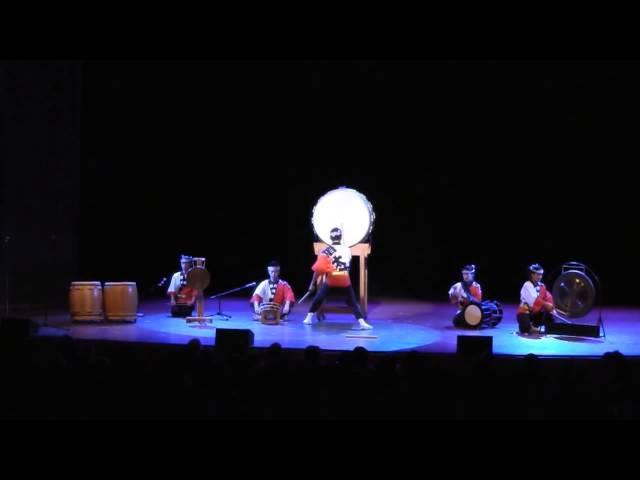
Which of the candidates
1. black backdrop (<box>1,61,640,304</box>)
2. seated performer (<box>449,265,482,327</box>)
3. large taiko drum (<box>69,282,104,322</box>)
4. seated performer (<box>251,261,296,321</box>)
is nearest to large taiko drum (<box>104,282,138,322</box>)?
large taiko drum (<box>69,282,104,322</box>)

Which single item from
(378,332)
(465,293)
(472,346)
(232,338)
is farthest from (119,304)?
(472,346)

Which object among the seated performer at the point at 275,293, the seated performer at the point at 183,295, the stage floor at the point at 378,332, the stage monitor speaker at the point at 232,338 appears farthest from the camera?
the seated performer at the point at 183,295

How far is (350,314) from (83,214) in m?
4.02

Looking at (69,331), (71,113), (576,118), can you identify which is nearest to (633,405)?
(69,331)

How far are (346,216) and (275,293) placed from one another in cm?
111

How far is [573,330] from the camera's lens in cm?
673

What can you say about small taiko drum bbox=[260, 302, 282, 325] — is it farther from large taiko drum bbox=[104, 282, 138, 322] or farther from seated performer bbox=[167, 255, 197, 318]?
large taiko drum bbox=[104, 282, 138, 322]

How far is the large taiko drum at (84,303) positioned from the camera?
7527mm

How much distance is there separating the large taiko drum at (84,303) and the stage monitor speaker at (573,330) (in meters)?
4.32

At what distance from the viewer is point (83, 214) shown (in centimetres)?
1021

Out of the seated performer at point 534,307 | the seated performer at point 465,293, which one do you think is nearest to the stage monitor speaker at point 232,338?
the seated performer at point 534,307

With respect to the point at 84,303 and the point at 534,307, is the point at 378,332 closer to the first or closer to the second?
the point at 534,307

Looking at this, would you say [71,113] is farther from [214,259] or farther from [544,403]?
[544,403]

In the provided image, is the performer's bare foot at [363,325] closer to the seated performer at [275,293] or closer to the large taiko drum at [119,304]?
the seated performer at [275,293]
